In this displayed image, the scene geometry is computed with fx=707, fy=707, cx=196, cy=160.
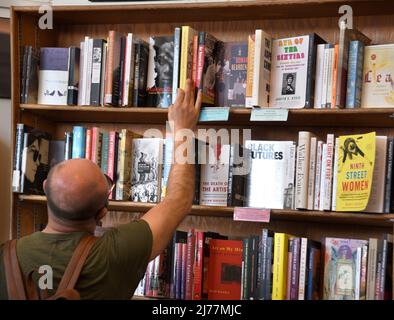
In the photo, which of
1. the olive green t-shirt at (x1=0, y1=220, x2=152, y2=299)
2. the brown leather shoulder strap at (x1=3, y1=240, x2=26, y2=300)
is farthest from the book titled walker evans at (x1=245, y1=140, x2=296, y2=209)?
the brown leather shoulder strap at (x1=3, y1=240, x2=26, y2=300)

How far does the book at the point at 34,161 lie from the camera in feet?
9.29

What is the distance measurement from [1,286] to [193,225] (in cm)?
114

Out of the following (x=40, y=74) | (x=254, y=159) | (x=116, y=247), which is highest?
(x=40, y=74)

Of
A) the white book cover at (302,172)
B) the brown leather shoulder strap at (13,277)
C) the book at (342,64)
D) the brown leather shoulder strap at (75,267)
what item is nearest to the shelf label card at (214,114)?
the white book cover at (302,172)

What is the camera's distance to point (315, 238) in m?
2.80

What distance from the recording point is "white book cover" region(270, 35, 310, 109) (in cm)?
259

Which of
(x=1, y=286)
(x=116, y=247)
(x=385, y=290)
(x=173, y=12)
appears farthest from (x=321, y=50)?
(x=1, y=286)

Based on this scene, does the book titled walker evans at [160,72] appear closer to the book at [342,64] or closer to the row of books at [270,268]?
the row of books at [270,268]

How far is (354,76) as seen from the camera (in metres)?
2.51

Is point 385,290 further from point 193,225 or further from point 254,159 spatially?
point 193,225

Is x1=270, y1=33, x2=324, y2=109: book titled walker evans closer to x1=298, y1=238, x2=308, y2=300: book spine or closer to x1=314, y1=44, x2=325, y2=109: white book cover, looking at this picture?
x1=314, y1=44, x2=325, y2=109: white book cover

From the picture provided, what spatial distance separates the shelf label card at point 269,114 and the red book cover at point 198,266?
485mm

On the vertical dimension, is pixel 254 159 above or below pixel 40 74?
below
